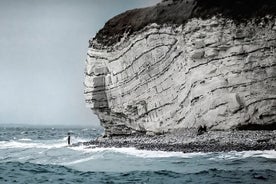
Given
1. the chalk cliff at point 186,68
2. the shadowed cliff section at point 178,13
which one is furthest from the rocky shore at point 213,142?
the shadowed cliff section at point 178,13

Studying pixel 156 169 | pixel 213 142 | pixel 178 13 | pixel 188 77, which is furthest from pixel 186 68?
pixel 156 169

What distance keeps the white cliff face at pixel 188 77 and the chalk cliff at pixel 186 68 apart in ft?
0.21

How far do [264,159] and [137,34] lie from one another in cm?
1978

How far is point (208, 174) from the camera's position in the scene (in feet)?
56.2

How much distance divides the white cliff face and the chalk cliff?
7 centimetres

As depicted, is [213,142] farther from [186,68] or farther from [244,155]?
[186,68]

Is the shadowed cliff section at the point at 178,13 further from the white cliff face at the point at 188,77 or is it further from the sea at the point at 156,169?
the sea at the point at 156,169

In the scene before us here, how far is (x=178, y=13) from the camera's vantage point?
34.3 metres

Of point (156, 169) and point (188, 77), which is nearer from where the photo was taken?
point (156, 169)

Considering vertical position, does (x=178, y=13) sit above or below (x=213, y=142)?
above

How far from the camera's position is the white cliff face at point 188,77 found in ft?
94.8

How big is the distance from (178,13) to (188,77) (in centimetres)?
559

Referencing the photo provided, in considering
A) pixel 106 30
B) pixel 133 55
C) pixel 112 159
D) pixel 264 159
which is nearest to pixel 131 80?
pixel 133 55

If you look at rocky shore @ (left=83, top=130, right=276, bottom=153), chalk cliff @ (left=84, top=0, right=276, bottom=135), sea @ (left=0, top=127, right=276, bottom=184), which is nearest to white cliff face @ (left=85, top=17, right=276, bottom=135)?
chalk cliff @ (left=84, top=0, right=276, bottom=135)
